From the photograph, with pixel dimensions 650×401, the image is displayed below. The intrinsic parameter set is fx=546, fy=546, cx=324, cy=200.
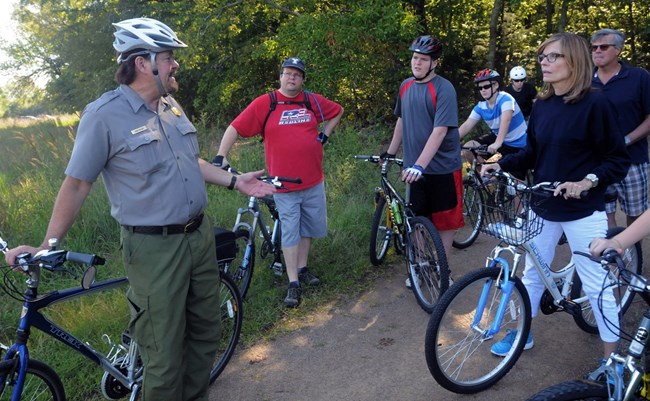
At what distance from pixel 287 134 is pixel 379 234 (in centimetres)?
151

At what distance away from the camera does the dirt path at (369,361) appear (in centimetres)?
357

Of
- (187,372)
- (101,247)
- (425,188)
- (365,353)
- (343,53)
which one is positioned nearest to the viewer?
(187,372)

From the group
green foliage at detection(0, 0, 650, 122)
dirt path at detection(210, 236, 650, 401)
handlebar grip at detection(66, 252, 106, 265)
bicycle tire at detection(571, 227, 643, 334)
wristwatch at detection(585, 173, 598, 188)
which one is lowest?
dirt path at detection(210, 236, 650, 401)

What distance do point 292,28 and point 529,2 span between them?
288 inches

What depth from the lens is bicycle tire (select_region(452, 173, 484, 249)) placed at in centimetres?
630

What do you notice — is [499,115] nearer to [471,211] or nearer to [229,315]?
[471,211]

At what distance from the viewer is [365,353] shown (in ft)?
13.4

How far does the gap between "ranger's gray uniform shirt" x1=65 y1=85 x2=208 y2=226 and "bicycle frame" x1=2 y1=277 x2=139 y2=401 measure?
0.54 meters

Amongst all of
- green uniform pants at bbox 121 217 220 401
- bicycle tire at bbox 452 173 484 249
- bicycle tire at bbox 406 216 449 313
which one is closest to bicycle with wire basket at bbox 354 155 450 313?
bicycle tire at bbox 406 216 449 313

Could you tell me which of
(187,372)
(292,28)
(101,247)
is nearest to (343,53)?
(292,28)

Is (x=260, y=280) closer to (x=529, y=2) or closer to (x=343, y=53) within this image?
(x=343, y=53)

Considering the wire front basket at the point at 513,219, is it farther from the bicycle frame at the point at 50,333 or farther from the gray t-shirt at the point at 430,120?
the bicycle frame at the point at 50,333

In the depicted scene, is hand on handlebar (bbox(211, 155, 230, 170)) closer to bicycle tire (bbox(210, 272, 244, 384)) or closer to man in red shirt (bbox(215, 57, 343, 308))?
man in red shirt (bbox(215, 57, 343, 308))

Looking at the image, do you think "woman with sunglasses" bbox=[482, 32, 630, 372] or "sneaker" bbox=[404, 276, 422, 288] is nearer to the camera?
"woman with sunglasses" bbox=[482, 32, 630, 372]
